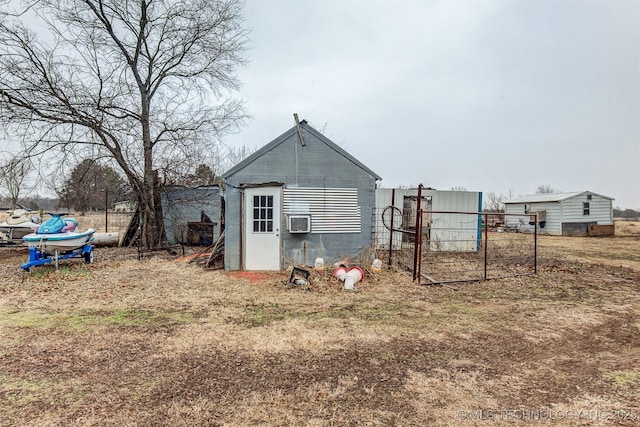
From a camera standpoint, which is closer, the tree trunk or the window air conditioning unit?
the window air conditioning unit

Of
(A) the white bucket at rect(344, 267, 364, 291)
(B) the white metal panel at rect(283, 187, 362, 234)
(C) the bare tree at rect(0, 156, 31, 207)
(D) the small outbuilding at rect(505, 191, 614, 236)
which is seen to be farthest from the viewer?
(D) the small outbuilding at rect(505, 191, 614, 236)

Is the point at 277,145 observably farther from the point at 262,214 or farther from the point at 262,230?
the point at 262,230

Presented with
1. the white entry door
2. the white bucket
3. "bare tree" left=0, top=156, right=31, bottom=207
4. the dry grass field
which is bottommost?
the dry grass field

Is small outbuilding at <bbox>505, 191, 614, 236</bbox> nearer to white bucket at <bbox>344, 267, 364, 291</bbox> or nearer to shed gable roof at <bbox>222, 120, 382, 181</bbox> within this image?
shed gable roof at <bbox>222, 120, 382, 181</bbox>

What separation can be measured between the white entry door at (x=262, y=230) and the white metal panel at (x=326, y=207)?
0.32m

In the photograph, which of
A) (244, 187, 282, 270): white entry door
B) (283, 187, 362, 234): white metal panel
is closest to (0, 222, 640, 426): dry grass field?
(244, 187, 282, 270): white entry door

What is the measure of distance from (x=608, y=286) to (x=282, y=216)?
24.1 feet

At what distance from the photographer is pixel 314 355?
3.24 metres

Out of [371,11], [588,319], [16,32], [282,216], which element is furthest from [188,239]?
[588,319]

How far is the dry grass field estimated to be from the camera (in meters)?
2.29

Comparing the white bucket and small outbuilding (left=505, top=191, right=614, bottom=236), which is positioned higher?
small outbuilding (left=505, top=191, right=614, bottom=236)

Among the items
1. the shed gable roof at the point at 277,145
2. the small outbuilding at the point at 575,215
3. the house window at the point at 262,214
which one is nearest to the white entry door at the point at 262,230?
the house window at the point at 262,214

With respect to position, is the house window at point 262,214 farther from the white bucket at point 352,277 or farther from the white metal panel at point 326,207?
the white bucket at point 352,277

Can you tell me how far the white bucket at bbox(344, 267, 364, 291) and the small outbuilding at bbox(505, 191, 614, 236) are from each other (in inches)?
675
